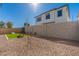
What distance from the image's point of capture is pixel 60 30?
8625mm

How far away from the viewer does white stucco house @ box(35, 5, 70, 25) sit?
26.1 feet

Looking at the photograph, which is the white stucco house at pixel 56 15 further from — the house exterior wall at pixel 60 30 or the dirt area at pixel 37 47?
the dirt area at pixel 37 47

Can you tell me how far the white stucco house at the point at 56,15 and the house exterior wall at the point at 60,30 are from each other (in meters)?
0.22

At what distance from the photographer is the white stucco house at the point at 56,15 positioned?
7945 mm

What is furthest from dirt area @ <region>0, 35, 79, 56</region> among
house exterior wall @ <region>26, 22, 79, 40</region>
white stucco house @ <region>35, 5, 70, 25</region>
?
white stucco house @ <region>35, 5, 70, 25</region>

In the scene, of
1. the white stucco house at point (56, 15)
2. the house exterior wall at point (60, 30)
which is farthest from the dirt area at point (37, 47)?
the white stucco house at point (56, 15)

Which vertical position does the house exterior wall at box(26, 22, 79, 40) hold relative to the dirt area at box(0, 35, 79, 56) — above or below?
above

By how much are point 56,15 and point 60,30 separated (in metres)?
0.77

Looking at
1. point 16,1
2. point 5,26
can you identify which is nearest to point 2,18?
point 5,26

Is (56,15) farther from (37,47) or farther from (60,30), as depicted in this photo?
(37,47)

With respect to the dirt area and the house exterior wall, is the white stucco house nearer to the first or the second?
the house exterior wall

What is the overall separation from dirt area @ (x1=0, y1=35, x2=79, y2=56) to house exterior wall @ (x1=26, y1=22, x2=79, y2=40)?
21.1 inches

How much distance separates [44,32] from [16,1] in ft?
6.86

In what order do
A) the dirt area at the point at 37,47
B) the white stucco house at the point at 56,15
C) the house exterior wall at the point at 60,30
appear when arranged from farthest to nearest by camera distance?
1. the house exterior wall at the point at 60,30
2. the white stucco house at the point at 56,15
3. the dirt area at the point at 37,47
